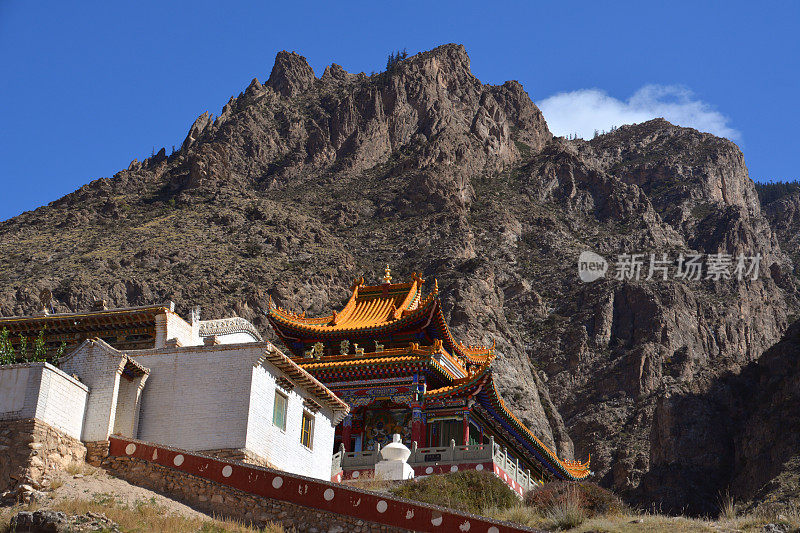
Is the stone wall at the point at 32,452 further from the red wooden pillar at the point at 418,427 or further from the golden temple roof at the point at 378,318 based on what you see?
the golden temple roof at the point at 378,318

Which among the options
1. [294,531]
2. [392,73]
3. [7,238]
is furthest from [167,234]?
[294,531]

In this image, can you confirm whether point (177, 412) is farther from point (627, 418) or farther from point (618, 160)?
point (618, 160)

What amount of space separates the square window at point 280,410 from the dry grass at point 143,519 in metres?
8.67

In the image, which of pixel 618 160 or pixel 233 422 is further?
pixel 618 160

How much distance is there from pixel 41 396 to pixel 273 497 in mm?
8274

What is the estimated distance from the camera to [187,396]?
37.4 meters

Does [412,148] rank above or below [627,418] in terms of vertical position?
above

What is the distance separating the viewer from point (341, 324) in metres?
59.2

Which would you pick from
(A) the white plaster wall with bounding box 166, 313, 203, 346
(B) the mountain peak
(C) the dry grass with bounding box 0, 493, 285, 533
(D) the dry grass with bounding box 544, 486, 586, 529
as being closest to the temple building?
(A) the white plaster wall with bounding box 166, 313, 203, 346

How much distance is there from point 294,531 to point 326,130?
147012mm

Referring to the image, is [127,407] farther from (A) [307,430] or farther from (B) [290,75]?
(B) [290,75]

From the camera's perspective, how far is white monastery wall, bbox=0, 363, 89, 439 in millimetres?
33312

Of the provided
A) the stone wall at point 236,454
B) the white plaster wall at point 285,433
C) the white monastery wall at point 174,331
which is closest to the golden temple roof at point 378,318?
the white monastery wall at point 174,331

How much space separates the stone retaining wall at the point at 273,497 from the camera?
28.0 m
